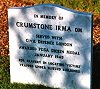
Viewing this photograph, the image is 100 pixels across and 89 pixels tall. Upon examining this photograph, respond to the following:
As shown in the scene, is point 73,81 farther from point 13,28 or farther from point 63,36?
point 13,28

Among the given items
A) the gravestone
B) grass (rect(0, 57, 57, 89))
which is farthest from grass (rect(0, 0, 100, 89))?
the gravestone

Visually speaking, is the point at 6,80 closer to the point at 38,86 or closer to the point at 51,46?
the point at 38,86

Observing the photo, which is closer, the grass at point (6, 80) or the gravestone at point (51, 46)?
the gravestone at point (51, 46)

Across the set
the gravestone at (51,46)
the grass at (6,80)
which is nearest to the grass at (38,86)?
the grass at (6,80)

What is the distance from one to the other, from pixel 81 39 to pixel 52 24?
50cm

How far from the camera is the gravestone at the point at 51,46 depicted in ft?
19.1

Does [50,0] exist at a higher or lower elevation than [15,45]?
higher

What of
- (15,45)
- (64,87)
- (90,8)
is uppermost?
(90,8)

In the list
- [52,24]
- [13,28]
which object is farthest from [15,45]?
[52,24]

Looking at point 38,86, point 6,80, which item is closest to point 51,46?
point 38,86

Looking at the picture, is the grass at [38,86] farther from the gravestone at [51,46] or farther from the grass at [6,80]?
the gravestone at [51,46]

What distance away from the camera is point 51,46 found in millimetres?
6078

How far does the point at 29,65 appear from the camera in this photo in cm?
627

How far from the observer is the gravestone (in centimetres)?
583
